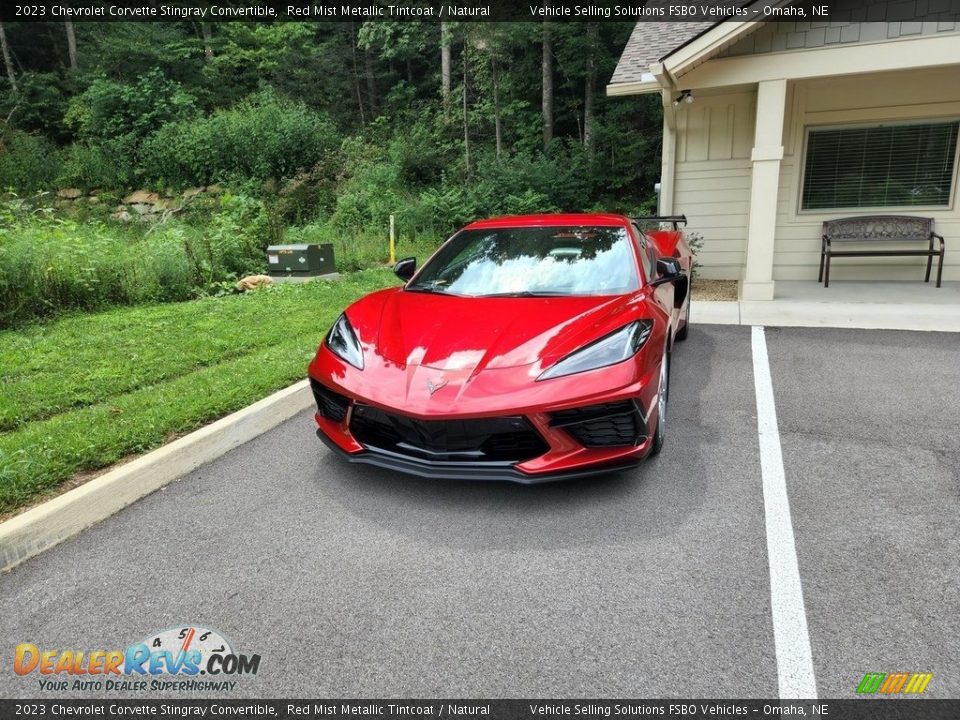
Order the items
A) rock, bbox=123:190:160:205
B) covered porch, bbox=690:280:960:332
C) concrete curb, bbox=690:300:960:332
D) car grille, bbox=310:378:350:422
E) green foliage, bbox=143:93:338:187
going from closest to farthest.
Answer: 1. car grille, bbox=310:378:350:422
2. concrete curb, bbox=690:300:960:332
3. covered porch, bbox=690:280:960:332
4. green foliage, bbox=143:93:338:187
5. rock, bbox=123:190:160:205

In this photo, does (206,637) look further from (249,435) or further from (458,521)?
(249,435)

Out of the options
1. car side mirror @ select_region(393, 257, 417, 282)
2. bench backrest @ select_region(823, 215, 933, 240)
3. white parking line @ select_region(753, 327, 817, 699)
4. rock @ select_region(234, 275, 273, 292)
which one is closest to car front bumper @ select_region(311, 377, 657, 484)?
white parking line @ select_region(753, 327, 817, 699)

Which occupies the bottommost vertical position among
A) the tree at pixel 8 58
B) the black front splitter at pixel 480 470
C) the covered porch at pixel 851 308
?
the covered porch at pixel 851 308

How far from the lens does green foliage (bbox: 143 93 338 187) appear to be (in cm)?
1984

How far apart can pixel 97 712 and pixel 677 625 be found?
1.86m

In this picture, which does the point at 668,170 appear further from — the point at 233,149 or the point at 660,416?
the point at 233,149

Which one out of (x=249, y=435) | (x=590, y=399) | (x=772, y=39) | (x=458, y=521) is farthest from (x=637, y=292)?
(x=772, y=39)

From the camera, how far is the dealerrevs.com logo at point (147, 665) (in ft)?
6.40

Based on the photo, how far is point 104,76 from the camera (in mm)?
21812

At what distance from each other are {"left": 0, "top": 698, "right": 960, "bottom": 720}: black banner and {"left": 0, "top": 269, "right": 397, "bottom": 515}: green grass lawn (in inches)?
53.7

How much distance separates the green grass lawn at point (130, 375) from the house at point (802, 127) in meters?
5.72

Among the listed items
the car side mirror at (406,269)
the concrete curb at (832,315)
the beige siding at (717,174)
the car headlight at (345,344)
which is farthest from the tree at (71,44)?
the car headlight at (345,344)

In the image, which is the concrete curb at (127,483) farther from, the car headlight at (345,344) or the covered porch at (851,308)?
the covered porch at (851,308)

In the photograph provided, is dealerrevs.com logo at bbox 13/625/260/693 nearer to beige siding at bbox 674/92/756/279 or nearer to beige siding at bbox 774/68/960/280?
beige siding at bbox 674/92/756/279
